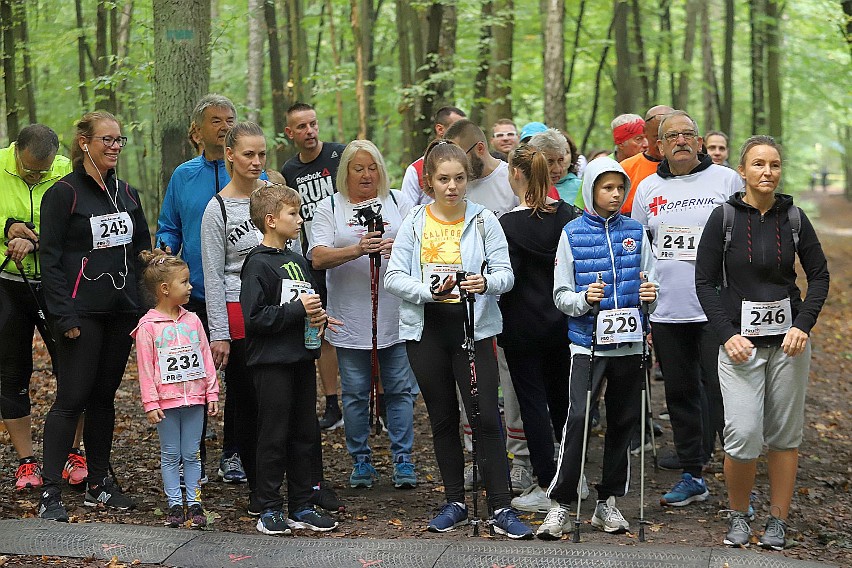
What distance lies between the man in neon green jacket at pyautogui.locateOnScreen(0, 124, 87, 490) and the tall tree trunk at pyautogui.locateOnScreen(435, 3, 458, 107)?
6.99 m

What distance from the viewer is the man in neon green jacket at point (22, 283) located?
6492mm

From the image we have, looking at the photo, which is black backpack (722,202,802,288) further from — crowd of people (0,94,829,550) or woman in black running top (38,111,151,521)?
woman in black running top (38,111,151,521)

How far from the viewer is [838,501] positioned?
6.77 meters

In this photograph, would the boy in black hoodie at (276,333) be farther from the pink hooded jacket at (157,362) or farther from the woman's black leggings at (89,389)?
the woman's black leggings at (89,389)

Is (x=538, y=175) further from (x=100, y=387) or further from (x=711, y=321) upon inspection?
(x=100, y=387)

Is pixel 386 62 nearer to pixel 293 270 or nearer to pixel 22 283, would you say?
pixel 22 283

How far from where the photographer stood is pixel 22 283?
656 cm

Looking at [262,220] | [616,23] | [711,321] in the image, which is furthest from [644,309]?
[616,23]

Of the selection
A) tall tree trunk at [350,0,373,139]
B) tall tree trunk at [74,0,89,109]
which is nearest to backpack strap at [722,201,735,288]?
tall tree trunk at [350,0,373,139]

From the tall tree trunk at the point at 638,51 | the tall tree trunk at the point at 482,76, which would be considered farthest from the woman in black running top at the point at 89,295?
the tall tree trunk at the point at 638,51

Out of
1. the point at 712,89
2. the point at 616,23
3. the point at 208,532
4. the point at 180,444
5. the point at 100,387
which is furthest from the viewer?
the point at 712,89

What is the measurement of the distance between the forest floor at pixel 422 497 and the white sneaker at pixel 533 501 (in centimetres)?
8

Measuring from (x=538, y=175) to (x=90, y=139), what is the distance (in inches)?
110

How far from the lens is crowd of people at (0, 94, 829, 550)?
556 centimetres
